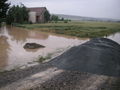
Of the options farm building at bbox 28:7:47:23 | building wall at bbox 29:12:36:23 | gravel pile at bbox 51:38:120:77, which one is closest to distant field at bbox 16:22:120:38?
building wall at bbox 29:12:36:23

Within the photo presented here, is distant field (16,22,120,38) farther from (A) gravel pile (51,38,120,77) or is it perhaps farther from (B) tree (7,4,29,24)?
(A) gravel pile (51,38,120,77)

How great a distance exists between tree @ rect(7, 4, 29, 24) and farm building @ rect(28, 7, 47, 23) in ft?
5.57

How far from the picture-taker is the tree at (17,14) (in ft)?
117

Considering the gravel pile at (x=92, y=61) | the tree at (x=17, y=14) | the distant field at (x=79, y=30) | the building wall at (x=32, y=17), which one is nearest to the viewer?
the gravel pile at (x=92, y=61)

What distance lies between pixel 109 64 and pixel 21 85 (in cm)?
378

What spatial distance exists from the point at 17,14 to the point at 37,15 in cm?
501

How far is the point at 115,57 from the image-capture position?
26.2 feet

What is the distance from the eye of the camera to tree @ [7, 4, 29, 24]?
35.7 m

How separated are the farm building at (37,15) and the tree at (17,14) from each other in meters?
1.70

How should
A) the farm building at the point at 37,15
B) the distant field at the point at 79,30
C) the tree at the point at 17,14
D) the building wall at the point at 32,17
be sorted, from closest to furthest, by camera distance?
the distant field at the point at 79,30
the tree at the point at 17,14
the building wall at the point at 32,17
the farm building at the point at 37,15

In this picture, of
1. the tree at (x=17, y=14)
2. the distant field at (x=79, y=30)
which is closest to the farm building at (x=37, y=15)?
the tree at (x=17, y=14)

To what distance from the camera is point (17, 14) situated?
117ft

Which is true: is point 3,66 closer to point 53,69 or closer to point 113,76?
point 53,69

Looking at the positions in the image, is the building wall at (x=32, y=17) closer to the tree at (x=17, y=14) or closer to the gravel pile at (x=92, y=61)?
the tree at (x=17, y=14)
